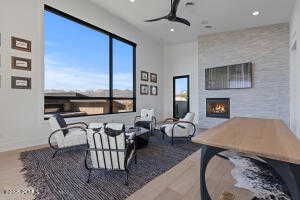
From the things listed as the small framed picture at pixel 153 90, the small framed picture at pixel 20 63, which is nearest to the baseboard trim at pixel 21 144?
the small framed picture at pixel 20 63

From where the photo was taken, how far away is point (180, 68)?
26.9ft

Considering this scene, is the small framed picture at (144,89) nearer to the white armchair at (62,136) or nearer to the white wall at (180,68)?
the white wall at (180,68)

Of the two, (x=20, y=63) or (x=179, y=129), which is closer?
(x=20, y=63)

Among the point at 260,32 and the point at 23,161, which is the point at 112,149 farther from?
the point at 260,32

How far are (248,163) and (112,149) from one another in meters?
2.37

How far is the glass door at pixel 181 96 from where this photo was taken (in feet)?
26.3

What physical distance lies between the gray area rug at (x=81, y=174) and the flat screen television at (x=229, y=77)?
12.1ft

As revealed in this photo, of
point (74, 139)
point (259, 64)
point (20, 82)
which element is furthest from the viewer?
point (259, 64)

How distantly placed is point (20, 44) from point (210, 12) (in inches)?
202

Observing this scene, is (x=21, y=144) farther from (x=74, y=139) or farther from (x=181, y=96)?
(x=181, y=96)

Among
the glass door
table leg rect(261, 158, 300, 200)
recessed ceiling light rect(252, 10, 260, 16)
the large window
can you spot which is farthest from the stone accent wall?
table leg rect(261, 158, 300, 200)

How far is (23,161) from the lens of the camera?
3045 millimetres

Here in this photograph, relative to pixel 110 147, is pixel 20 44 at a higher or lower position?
higher

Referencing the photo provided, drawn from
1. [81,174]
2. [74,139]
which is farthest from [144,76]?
[81,174]
